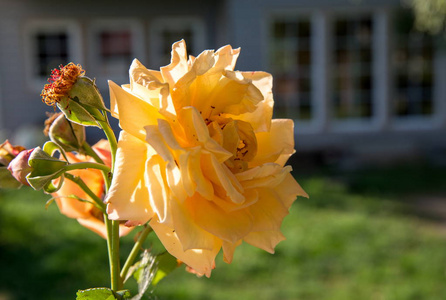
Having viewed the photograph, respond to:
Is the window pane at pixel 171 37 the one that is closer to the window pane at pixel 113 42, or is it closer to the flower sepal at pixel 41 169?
the window pane at pixel 113 42

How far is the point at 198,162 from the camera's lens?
1.70 ft

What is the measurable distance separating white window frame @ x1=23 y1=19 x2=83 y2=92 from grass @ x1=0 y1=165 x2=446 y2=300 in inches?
121

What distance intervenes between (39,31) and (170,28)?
206 centimetres

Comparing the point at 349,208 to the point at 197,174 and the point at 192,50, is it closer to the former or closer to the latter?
the point at 192,50

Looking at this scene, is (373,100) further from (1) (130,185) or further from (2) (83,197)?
(1) (130,185)

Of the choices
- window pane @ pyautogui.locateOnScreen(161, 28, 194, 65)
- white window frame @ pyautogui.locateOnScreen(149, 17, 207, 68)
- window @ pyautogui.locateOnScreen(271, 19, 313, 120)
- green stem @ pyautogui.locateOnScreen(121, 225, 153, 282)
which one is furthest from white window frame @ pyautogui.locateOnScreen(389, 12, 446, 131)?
green stem @ pyautogui.locateOnScreen(121, 225, 153, 282)

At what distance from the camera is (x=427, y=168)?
8.75 metres

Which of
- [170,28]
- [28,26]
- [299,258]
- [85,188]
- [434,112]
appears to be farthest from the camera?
[434,112]

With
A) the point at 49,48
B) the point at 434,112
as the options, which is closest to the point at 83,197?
the point at 49,48

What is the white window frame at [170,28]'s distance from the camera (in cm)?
945

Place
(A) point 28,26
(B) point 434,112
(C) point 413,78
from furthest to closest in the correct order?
(C) point 413,78 < (B) point 434,112 < (A) point 28,26

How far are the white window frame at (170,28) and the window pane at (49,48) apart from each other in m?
1.37

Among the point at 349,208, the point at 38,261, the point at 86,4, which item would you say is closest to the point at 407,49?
the point at 349,208

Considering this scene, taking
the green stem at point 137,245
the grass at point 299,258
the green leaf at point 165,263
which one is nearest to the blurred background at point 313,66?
the grass at point 299,258
